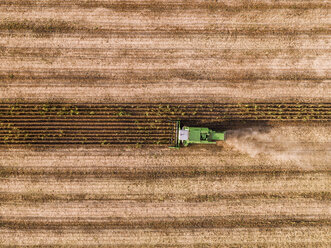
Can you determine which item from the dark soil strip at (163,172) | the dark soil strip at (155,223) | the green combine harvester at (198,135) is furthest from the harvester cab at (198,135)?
the dark soil strip at (155,223)

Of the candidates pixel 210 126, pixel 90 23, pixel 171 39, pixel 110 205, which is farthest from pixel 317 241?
pixel 90 23

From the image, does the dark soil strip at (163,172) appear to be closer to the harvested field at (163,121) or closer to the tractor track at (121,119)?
the harvested field at (163,121)

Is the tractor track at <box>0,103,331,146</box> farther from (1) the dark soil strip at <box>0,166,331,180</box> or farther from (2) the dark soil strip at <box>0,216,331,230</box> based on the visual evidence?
(2) the dark soil strip at <box>0,216,331,230</box>

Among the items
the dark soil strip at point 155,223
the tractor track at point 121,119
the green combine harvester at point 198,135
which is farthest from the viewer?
the tractor track at point 121,119

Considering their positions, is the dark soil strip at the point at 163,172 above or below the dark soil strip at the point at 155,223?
above

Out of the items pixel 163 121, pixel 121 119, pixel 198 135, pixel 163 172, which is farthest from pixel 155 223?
pixel 121 119

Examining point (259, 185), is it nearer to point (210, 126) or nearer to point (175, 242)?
point (210, 126)

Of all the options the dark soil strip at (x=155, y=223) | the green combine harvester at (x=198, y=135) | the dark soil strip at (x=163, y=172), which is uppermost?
the green combine harvester at (x=198, y=135)

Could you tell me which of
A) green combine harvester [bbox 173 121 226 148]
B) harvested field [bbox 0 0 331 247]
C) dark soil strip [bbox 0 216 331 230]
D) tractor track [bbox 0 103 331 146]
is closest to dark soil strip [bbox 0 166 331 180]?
harvested field [bbox 0 0 331 247]
